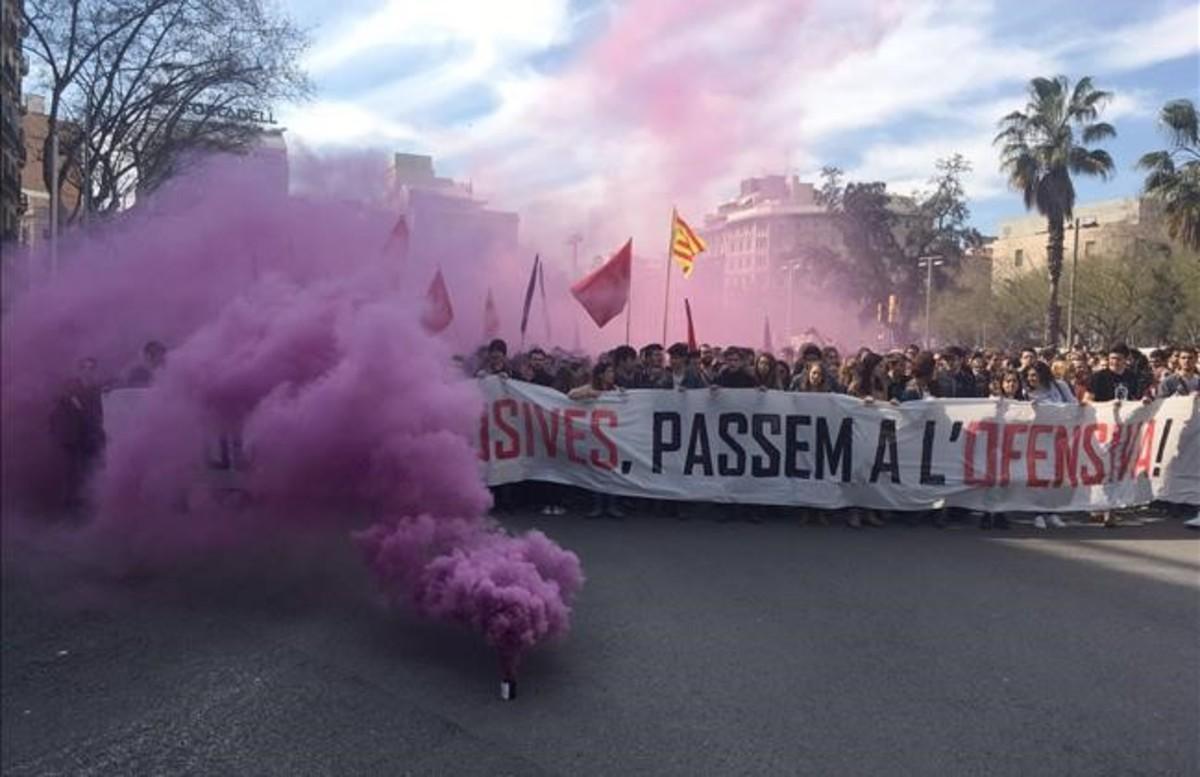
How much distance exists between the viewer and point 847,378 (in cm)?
1001

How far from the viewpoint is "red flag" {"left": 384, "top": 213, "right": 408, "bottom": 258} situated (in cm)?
774

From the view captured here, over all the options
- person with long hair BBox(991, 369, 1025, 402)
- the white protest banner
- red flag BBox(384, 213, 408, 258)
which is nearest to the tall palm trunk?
person with long hair BBox(991, 369, 1025, 402)

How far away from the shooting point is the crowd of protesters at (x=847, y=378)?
909cm

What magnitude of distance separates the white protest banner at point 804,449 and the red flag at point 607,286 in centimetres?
383

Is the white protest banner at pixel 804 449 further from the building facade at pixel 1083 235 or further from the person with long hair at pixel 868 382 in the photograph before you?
the building facade at pixel 1083 235

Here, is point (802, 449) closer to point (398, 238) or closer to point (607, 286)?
point (398, 238)

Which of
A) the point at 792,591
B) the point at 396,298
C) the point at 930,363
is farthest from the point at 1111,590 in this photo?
the point at 396,298

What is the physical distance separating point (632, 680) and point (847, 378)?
6.03 m

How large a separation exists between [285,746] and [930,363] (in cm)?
758

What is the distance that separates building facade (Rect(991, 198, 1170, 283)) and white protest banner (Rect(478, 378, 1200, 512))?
140 feet

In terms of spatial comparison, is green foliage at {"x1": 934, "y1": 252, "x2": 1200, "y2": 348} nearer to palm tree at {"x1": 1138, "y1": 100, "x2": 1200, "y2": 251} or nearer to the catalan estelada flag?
palm tree at {"x1": 1138, "y1": 100, "x2": 1200, "y2": 251}

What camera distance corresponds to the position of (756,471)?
9055 millimetres

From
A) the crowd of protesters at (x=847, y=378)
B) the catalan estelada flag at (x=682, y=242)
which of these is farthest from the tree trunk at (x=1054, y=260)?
the crowd of protesters at (x=847, y=378)

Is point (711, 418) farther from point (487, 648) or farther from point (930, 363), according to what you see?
point (487, 648)
